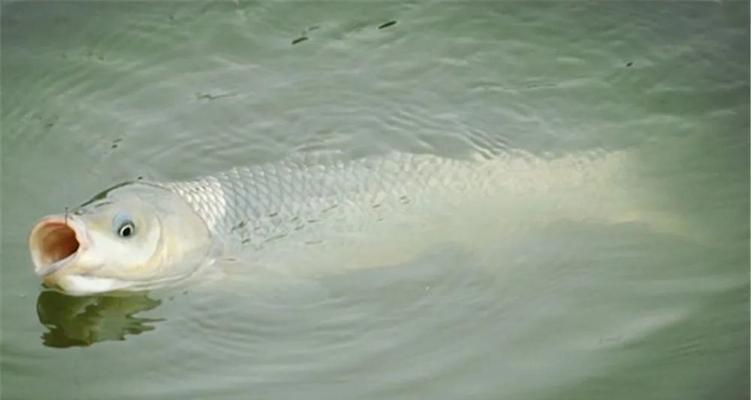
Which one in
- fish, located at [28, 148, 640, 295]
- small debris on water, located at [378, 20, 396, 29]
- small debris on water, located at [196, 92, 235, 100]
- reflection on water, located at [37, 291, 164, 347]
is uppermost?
small debris on water, located at [378, 20, 396, 29]

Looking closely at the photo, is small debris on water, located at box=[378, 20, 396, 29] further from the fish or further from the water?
the fish

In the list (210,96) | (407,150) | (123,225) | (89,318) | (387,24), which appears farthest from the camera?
(387,24)

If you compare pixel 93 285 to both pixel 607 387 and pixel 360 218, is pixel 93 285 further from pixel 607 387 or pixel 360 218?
pixel 607 387

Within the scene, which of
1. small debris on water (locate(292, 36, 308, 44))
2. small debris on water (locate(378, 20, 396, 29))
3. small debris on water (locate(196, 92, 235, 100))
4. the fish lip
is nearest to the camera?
the fish lip

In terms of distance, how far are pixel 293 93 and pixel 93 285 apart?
6.09 feet

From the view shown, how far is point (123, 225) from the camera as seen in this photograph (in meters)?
4.62

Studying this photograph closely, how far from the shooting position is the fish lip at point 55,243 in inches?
171

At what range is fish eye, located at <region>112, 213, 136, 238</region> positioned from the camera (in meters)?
4.61

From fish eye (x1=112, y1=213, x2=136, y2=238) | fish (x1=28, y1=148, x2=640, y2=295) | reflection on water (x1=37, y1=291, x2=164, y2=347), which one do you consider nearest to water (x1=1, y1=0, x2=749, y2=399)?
reflection on water (x1=37, y1=291, x2=164, y2=347)

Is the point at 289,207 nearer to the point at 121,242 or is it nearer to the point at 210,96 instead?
the point at 121,242

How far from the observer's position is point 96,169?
5.59 meters

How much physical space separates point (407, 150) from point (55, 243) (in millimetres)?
1840

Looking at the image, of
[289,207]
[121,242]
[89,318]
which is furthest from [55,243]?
[289,207]

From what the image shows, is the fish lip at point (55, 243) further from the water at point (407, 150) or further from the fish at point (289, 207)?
the water at point (407, 150)
